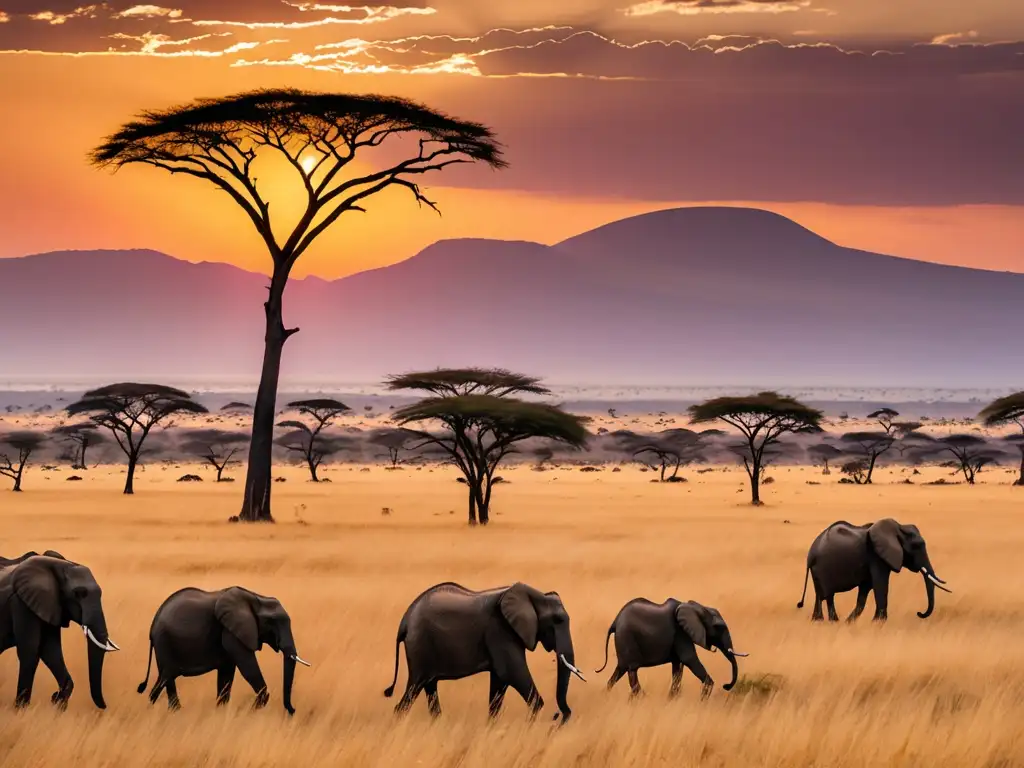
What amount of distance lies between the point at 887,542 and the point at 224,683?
10.2 meters

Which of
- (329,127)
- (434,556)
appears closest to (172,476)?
(329,127)

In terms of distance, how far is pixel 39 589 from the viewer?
38.2 ft

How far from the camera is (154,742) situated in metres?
11.0

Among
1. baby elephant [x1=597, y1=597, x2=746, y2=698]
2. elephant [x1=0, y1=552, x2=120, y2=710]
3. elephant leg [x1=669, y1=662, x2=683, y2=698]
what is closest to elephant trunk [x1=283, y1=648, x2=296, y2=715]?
elephant [x1=0, y1=552, x2=120, y2=710]

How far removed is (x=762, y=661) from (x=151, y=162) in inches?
1198

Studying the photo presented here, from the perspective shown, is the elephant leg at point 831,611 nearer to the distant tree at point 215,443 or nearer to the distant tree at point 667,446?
the distant tree at point 667,446

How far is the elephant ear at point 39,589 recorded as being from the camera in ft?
38.1

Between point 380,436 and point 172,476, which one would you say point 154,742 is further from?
point 380,436

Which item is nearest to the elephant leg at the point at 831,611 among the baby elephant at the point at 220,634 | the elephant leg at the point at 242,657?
the baby elephant at the point at 220,634

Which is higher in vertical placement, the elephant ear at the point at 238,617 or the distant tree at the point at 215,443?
the elephant ear at the point at 238,617

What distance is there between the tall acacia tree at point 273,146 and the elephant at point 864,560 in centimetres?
2274

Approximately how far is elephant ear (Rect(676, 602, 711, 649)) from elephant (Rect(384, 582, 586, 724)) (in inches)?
66.2

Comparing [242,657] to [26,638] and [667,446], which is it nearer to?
[26,638]

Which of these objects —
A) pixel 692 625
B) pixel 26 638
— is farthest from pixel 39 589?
pixel 692 625
